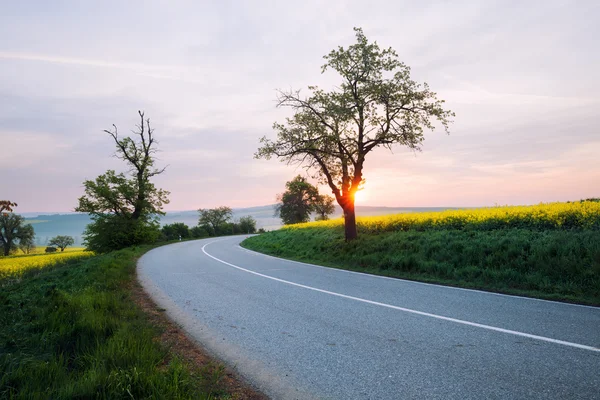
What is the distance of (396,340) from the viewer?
5195 millimetres

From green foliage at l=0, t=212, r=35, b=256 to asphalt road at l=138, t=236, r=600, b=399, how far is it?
79.0 metres

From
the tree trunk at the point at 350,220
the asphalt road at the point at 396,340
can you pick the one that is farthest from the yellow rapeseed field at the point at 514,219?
the asphalt road at the point at 396,340

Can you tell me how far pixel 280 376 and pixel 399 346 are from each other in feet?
6.14

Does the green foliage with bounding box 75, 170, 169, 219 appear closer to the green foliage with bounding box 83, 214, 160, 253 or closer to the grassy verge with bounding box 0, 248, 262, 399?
the green foliage with bounding box 83, 214, 160, 253

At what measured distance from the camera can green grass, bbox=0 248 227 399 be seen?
329 centimetres

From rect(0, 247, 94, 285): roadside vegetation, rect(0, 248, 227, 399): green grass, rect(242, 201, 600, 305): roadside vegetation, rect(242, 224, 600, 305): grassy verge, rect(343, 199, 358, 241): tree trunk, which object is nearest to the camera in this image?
rect(0, 248, 227, 399): green grass

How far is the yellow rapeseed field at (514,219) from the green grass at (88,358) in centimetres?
1282

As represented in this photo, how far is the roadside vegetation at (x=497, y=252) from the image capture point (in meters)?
8.69

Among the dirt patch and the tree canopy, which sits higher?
the tree canopy

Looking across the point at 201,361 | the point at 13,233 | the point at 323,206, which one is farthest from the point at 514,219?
the point at 13,233

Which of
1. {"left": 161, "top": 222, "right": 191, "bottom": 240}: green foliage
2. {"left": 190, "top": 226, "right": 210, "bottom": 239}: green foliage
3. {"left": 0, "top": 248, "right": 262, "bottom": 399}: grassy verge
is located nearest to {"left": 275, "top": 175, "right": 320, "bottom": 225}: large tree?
{"left": 190, "top": 226, "right": 210, "bottom": 239}: green foliage

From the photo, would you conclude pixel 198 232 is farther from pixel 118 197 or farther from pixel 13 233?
pixel 13 233

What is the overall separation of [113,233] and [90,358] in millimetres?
31105

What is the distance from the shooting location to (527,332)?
5359 millimetres
